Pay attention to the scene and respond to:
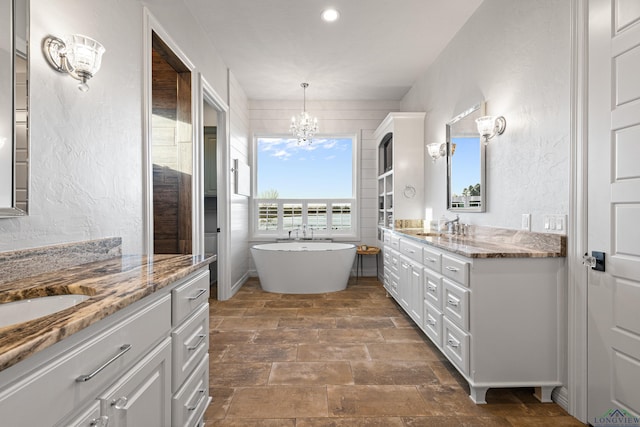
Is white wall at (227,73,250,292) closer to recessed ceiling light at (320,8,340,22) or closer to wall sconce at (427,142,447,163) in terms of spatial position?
recessed ceiling light at (320,8,340,22)

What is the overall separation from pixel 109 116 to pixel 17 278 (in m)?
1.00

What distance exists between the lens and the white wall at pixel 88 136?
141cm

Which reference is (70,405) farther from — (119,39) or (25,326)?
(119,39)

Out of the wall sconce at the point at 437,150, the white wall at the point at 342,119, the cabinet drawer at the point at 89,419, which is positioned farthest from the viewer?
the white wall at the point at 342,119

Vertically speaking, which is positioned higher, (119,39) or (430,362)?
(119,39)

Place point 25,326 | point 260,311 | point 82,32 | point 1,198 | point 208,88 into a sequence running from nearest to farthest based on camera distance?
point 25,326
point 1,198
point 82,32
point 208,88
point 260,311

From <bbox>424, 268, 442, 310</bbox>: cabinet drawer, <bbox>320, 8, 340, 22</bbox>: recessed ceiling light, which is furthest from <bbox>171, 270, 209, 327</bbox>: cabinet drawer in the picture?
<bbox>320, 8, 340, 22</bbox>: recessed ceiling light

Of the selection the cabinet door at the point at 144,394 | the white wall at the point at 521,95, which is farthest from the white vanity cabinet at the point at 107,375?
the white wall at the point at 521,95

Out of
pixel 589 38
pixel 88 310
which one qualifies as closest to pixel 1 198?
pixel 88 310

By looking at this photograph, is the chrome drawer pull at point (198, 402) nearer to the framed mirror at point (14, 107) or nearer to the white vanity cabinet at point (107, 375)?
the white vanity cabinet at point (107, 375)

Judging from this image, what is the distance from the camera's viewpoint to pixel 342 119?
5.50 metres

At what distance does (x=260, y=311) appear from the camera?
12.5ft

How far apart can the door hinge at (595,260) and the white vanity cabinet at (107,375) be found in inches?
80.0

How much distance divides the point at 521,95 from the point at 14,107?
9.32ft
